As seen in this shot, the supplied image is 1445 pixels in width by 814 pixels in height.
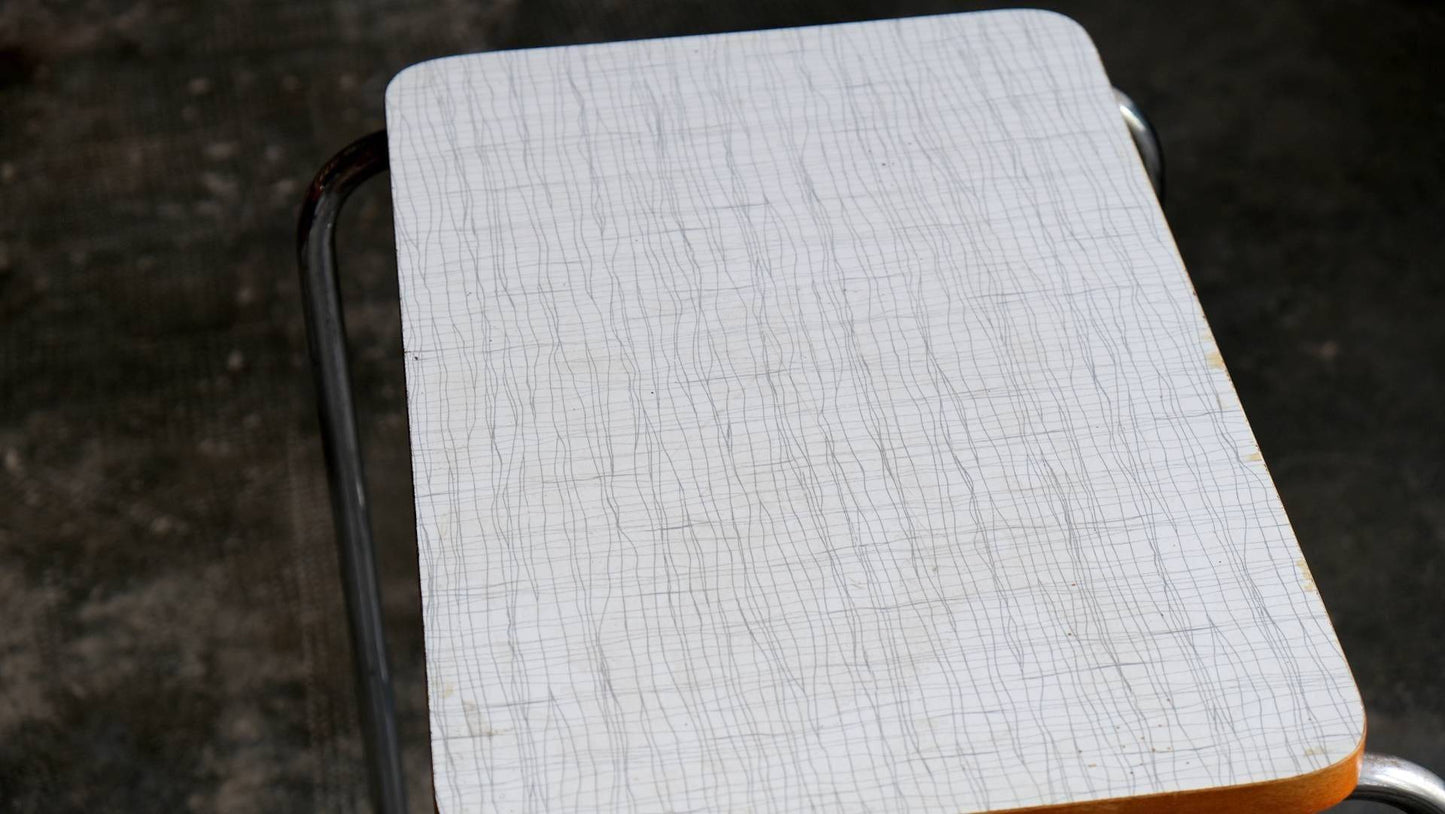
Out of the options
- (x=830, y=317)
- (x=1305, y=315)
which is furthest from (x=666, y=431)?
(x=1305, y=315)

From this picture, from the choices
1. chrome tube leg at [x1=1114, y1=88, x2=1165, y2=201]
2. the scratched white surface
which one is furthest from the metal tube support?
chrome tube leg at [x1=1114, y1=88, x2=1165, y2=201]

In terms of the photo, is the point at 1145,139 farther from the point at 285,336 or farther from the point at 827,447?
the point at 285,336

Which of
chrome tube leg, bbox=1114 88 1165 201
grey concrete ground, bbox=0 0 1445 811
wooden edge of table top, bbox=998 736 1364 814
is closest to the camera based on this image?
wooden edge of table top, bbox=998 736 1364 814

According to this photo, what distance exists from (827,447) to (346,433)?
1.03 ft

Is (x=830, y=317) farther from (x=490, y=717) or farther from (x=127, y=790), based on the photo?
(x=127, y=790)

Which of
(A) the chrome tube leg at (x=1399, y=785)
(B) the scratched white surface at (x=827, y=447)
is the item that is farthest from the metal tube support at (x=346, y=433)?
(A) the chrome tube leg at (x=1399, y=785)

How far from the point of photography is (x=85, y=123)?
1510 mm

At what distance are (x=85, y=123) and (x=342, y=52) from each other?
0.27 meters

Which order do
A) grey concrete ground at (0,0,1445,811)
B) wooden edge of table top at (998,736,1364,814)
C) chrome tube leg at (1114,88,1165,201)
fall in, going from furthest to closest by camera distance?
grey concrete ground at (0,0,1445,811) → chrome tube leg at (1114,88,1165,201) → wooden edge of table top at (998,736,1364,814)

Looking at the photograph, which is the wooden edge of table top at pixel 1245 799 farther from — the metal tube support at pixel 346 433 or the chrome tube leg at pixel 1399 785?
the metal tube support at pixel 346 433

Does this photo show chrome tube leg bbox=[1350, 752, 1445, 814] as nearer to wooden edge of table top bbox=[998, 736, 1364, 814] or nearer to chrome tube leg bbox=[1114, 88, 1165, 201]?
wooden edge of table top bbox=[998, 736, 1364, 814]

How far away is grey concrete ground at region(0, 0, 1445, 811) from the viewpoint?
1.12 metres

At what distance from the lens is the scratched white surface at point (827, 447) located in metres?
0.39

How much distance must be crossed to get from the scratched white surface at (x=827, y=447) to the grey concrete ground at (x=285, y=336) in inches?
27.1
